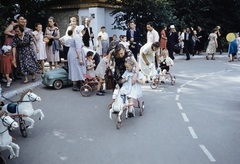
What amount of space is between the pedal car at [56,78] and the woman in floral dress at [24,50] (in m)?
0.65

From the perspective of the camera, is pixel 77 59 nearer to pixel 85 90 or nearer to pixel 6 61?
pixel 85 90

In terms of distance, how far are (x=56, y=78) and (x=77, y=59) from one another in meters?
1.14

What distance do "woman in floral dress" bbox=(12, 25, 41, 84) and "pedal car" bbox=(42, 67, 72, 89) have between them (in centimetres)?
65

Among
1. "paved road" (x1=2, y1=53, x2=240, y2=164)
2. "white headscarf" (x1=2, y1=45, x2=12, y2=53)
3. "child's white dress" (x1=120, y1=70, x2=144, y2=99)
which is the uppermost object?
"white headscarf" (x1=2, y1=45, x2=12, y2=53)

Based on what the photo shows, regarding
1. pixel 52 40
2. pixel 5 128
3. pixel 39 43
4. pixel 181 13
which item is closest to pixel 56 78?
pixel 39 43

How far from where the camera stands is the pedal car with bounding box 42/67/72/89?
33.1 ft

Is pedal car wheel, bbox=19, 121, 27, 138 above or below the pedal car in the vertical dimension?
below

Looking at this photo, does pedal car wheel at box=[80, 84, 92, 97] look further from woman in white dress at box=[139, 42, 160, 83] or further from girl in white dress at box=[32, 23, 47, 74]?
girl in white dress at box=[32, 23, 47, 74]

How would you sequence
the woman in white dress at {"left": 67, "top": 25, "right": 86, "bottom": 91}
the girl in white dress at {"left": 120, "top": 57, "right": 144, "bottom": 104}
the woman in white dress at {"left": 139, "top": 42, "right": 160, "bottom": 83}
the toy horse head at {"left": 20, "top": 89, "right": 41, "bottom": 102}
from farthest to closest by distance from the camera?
the woman in white dress at {"left": 139, "top": 42, "right": 160, "bottom": 83} < the woman in white dress at {"left": 67, "top": 25, "right": 86, "bottom": 91} < the girl in white dress at {"left": 120, "top": 57, "right": 144, "bottom": 104} < the toy horse head at {"left": 20, "top": 89, "right": 41, "bottom": 102}

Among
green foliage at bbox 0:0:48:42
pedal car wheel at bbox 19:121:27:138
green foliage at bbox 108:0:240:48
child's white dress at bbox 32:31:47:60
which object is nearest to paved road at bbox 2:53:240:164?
pedal car wheel at bbox 19:121:27:138

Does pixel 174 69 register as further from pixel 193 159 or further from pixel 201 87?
pixel 193 159

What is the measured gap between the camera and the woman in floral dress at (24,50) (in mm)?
9841

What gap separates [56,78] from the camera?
33.3 ft

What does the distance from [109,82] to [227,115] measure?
11.2 feet
